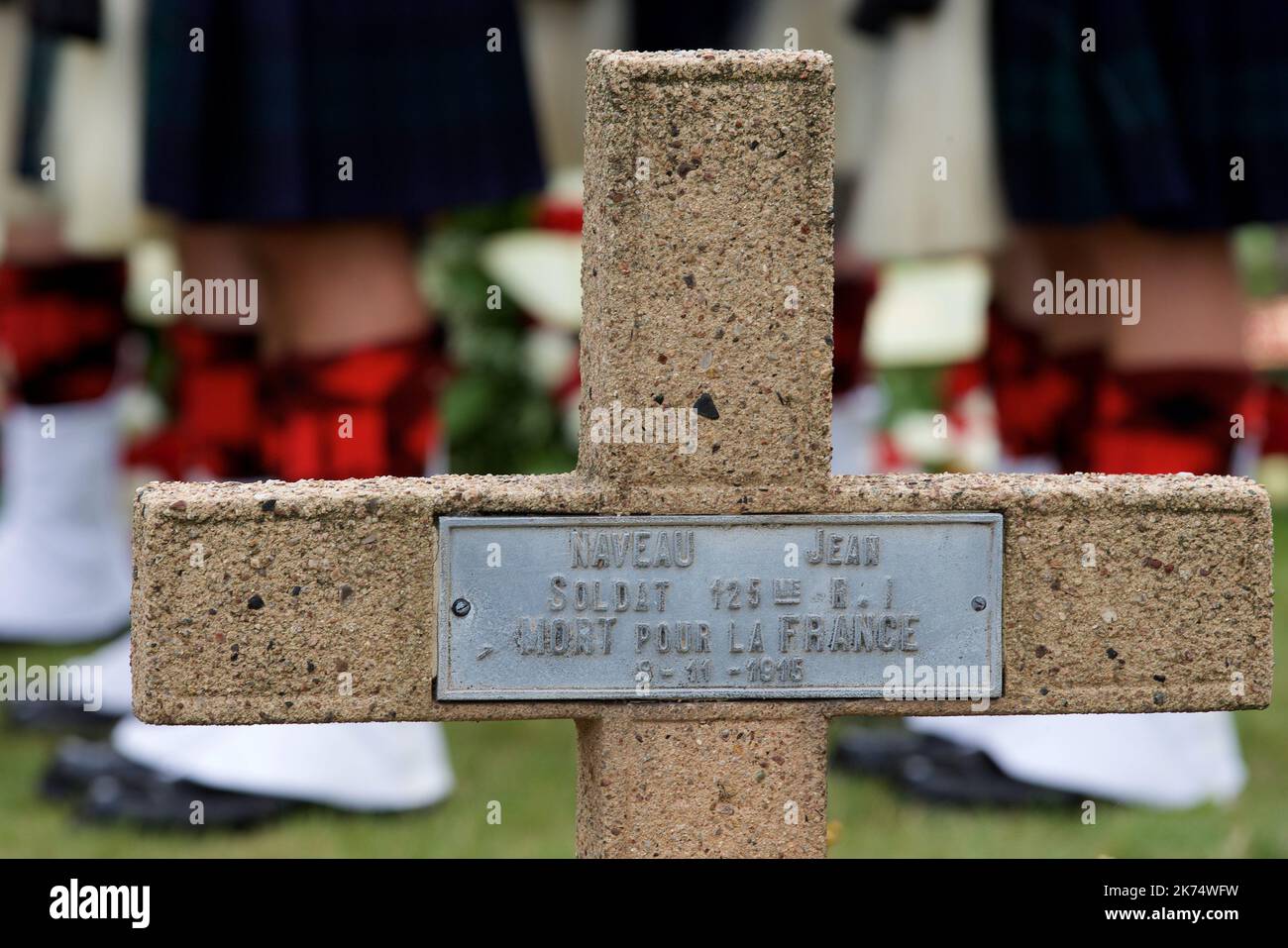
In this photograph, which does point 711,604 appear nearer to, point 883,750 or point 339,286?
point 339,286

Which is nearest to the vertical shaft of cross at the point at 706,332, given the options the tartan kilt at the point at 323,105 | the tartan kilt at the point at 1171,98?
the tartan kilt at the point at 323,105

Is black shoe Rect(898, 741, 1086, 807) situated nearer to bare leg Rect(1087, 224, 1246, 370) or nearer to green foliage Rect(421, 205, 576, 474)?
bare leg Rect(1087, 224, 1246, 370)

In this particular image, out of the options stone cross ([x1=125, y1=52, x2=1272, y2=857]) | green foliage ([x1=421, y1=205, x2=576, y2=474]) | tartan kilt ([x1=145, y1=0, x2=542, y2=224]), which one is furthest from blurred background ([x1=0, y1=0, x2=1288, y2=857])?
green foliage ([x1=421, y1=205, x2=576, y2=474])

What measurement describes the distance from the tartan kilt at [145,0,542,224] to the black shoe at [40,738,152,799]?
28.4 inches

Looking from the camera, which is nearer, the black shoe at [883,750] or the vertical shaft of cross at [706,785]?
the vertical shaft of cross at [706,785]

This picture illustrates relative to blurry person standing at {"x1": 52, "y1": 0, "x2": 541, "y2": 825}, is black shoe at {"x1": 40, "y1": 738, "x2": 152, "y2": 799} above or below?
below

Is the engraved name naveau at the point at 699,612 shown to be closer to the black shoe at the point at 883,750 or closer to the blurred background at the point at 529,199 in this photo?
the blurred background at the point at 529,199

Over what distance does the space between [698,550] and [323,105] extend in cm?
88

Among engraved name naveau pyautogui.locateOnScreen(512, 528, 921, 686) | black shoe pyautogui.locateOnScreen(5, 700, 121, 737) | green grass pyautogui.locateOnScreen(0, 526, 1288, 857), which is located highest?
engraved name naveau pyautogui.locateOnScreen(512, 528, 921, 686)

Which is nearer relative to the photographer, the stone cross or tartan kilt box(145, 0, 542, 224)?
the stone cross

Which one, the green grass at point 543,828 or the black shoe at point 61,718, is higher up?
the black shoe at point 61,718

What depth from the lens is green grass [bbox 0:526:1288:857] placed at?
7.06 feet

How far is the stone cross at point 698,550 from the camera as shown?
1.36 meters

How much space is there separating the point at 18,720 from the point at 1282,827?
1756 millimetres
